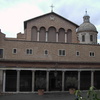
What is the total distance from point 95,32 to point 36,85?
1046 inches

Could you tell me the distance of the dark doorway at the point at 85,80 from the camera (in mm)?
31969

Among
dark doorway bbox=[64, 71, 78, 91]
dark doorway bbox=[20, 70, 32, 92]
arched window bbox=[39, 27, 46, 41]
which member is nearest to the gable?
arched window bbox=[39, 27, 46, 41]

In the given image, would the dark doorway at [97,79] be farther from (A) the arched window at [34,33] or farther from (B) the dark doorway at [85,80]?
(A) the arched window at [34,33]

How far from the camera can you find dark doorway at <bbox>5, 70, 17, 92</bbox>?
29.3m

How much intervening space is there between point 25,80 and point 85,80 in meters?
9.66

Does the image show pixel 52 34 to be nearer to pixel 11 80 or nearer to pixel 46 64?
pixel 46 64

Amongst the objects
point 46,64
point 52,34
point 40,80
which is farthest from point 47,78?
point 52,34

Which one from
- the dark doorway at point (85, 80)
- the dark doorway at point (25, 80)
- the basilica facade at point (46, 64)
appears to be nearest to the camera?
the basilica facade at point (46, 64)

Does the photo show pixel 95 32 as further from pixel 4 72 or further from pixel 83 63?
pixel 4 72

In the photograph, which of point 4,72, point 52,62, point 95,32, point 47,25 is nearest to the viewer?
point 4,72

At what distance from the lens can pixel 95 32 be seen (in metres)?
50.5

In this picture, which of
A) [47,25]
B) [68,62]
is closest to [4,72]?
[68,62]

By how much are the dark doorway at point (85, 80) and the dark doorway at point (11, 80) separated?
10.5 metres

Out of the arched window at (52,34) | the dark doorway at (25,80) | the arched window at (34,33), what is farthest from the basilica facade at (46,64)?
the arched window at (52,34)
